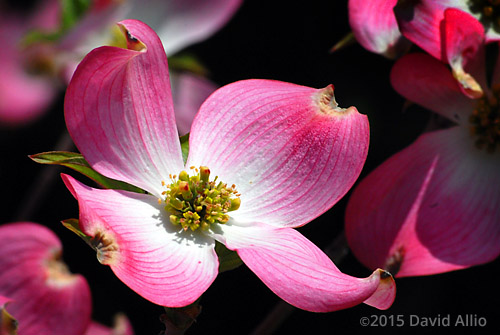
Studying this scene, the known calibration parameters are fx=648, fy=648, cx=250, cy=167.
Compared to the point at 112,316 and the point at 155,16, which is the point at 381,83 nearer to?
the point at 155,16

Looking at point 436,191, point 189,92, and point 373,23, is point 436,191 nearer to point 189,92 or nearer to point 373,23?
point 373,23

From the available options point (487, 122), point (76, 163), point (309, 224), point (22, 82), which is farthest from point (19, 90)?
point (487, 122)

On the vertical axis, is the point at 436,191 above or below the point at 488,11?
below

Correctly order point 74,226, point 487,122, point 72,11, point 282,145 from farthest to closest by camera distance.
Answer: point 72,11 < point 487,122 < point 282,145 < point 74,226

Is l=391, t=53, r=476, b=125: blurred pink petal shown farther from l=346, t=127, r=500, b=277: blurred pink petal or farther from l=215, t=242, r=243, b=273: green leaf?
l=215, t=242, r=243, b=273: green leaf

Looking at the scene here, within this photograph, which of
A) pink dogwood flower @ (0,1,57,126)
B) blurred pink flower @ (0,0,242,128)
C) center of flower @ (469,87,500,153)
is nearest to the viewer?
center of flower @ (469,87,500,153)

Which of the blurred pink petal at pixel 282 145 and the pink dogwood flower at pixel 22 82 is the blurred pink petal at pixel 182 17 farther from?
the blurred pink petal at pixel 282 145

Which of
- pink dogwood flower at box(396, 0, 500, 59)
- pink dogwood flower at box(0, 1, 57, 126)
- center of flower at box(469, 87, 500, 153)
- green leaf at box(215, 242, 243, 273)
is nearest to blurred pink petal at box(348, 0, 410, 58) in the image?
pink dogwood flower at box(396, 0, 500, 59)
